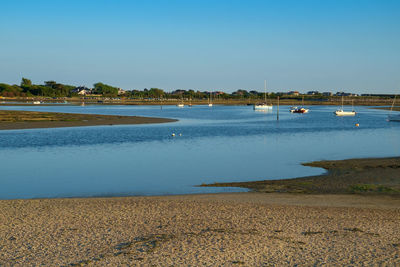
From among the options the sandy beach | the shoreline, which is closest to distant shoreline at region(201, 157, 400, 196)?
the shoreline

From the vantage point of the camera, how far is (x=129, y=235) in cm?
1263

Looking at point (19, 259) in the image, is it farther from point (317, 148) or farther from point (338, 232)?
point (317, 148)

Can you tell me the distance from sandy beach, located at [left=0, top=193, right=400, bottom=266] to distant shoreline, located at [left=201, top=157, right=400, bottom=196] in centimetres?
239

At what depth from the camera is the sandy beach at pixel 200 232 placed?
10703 mm

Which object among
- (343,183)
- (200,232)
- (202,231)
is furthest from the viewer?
(343,183)

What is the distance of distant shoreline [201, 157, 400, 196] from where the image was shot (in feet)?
68.0

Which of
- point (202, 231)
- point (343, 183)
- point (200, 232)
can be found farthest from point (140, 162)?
point (200, 232)

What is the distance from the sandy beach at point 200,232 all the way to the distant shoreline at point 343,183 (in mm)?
2391

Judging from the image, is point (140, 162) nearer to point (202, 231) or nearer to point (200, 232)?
point (202, 231)

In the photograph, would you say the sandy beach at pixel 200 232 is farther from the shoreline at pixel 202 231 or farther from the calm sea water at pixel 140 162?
the calm sea water at pixel 140 162

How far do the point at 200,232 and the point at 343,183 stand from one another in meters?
12.5

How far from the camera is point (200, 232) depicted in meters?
12.9

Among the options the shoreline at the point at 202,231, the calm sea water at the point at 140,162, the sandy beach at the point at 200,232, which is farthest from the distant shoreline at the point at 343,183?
the sandy beach at the point at 200,232

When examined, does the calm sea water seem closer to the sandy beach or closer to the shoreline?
the shoreline
